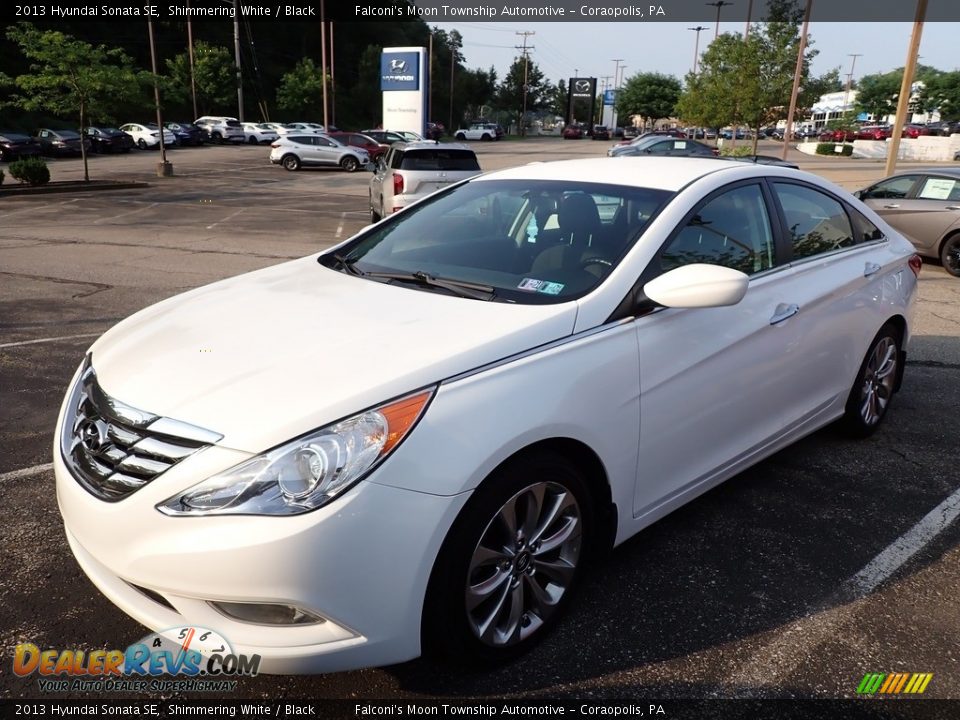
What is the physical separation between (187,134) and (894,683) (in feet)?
168

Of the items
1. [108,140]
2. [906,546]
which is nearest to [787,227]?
[906,546]

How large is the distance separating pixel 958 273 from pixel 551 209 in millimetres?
9684

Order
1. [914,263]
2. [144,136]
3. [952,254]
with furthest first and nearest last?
[144,136] → [952,254] → [914,263]

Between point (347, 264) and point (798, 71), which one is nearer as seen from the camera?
point (347, 264)

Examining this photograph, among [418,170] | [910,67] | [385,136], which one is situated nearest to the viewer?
[418,170]

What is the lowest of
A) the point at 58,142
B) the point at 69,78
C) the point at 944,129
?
the point at 58,142

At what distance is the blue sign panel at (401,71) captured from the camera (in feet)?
128

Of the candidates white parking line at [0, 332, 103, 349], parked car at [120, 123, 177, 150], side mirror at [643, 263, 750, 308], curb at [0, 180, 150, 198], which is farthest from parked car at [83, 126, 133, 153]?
side mirror at [643, 263, 750, 308]

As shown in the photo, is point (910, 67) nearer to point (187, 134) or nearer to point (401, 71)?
point (401, 71)

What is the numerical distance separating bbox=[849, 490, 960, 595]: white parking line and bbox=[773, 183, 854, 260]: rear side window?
140 centimetres

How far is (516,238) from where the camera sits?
3414 mm

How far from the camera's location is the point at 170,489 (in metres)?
2.12

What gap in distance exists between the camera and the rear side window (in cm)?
382

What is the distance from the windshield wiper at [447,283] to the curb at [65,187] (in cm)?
1983
